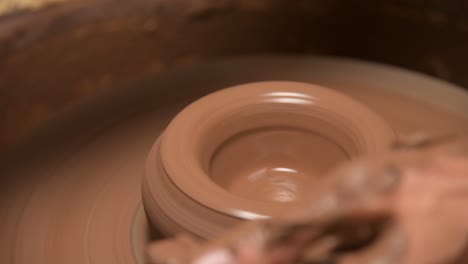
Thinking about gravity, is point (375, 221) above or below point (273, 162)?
below

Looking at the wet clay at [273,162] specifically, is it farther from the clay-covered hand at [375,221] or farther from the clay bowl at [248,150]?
the clay-covered hand at [375,221]

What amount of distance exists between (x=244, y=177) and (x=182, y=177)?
0.35 meters

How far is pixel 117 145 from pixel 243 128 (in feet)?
1.23

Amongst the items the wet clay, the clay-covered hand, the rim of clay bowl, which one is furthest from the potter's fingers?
the wet clay

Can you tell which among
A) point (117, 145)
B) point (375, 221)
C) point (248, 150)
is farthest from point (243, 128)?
point (375, 221)

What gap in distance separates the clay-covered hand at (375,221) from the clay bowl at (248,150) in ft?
1.30

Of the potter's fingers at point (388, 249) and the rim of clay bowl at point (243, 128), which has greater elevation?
the rim of clay bowl at point (243, 128)

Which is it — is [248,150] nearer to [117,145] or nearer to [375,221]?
[117,145]

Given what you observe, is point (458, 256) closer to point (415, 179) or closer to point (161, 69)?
point (415, 179)

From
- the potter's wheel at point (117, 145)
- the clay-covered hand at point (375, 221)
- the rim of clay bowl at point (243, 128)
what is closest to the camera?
the clay-covered hand at point (375, 221)

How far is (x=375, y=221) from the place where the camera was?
0.60m

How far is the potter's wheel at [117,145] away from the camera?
1.27 meters

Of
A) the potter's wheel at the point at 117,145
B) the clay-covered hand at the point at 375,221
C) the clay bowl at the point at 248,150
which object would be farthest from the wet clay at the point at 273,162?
the clay-covered hand at the point at 375,221

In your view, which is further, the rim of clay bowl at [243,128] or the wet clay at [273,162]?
the wet clay at [273,162]
